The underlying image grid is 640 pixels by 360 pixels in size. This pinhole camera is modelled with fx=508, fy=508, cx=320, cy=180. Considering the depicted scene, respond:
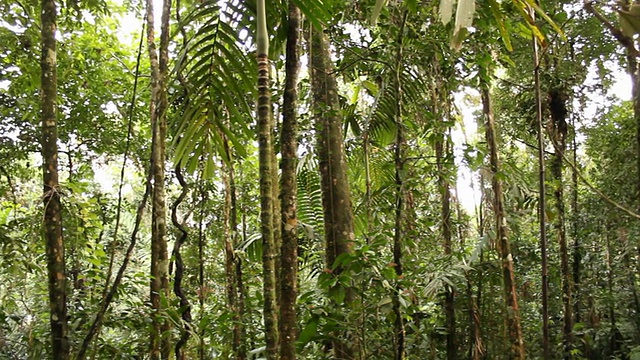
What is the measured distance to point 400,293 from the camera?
2707 mm

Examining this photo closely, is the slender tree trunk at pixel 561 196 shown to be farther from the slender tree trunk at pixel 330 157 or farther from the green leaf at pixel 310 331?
the green leaf at pixel 310 331

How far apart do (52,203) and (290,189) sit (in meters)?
1.23

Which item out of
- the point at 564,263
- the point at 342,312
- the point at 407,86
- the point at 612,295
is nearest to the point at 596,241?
the point at 612,295

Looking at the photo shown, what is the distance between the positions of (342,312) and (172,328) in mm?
1650

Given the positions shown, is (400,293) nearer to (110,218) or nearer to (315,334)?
(315,334)

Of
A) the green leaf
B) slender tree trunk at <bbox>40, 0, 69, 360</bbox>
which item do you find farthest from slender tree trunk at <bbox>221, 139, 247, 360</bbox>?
slender tree trunk at <bbox>40, 0, 69, 360</bbox>

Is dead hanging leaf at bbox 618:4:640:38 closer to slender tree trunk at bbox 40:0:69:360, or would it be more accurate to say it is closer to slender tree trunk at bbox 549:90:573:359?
slender tree trunk at bbox 40:0:69:360

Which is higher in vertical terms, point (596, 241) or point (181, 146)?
point (181, 146)

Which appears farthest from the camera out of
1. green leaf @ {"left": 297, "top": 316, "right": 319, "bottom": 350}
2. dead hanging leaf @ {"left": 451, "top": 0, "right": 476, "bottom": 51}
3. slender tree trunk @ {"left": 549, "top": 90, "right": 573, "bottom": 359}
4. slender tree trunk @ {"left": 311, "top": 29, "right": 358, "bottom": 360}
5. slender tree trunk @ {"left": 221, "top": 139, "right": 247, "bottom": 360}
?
slender tree trunk @ {"left": 549, "top": 90, "right": 573, "bottom": 359}

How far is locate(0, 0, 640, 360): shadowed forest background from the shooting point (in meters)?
2.59

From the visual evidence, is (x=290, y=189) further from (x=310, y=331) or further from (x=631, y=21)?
(x=631, y=21)

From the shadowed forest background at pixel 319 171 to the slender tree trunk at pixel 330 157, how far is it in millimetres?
17

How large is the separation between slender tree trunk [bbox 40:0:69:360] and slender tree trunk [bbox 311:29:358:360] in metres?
1.70

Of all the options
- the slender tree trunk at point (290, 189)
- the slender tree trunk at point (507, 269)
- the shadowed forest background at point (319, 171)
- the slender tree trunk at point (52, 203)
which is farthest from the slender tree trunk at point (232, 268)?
the slender tree trunk at point (290, 189)
